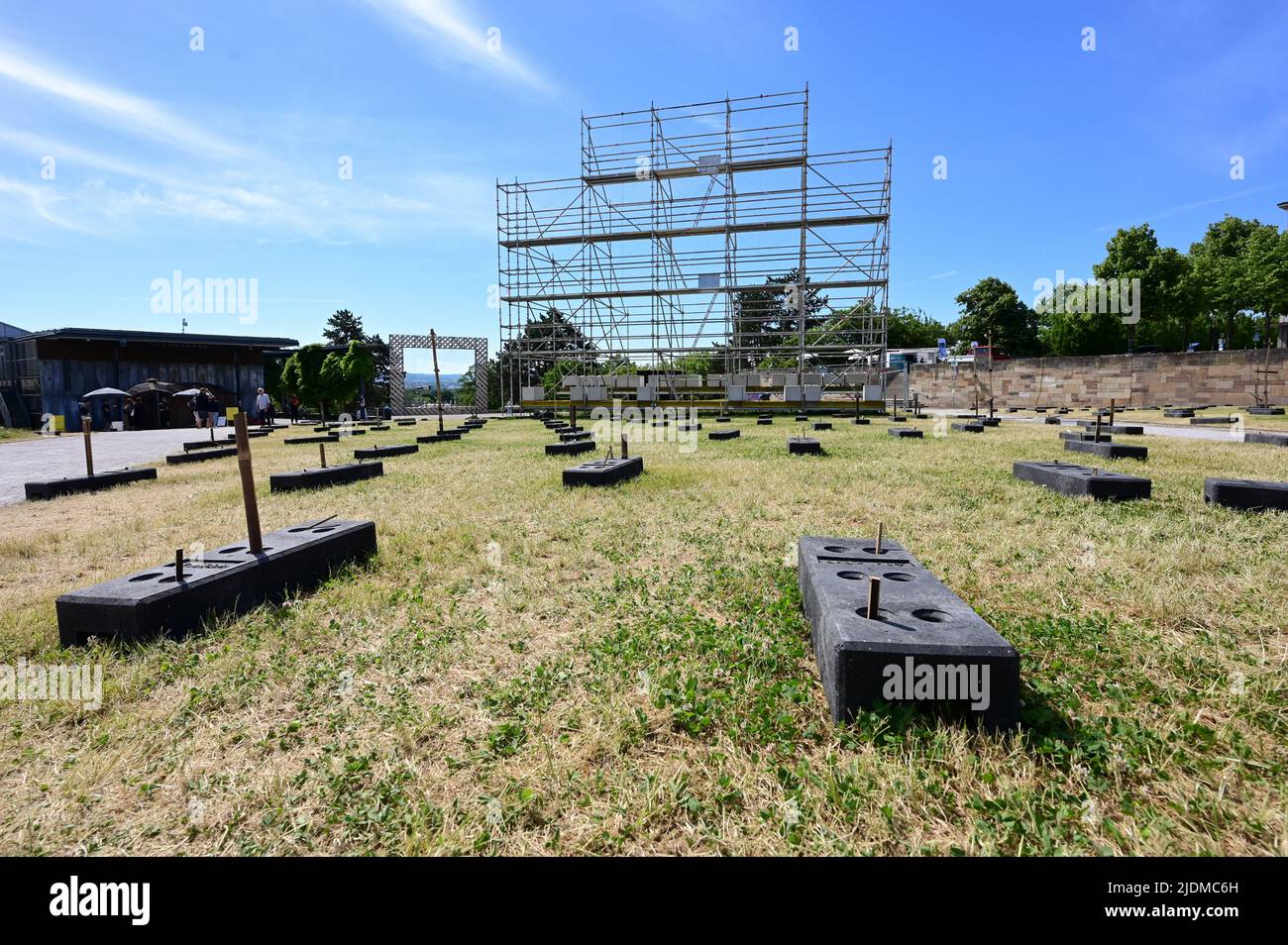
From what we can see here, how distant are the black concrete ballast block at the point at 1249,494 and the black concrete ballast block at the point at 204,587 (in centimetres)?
779

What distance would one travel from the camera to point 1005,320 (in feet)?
167

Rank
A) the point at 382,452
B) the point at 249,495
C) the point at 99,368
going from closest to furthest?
the point at 249,495
the point at 382,452
the point at 99,368

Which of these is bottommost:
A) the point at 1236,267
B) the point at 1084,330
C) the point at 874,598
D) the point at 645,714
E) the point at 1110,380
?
the point at 645,714

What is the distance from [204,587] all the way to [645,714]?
264cm

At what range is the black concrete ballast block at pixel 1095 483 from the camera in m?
6.09

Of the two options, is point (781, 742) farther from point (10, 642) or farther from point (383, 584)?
point (10, 642)

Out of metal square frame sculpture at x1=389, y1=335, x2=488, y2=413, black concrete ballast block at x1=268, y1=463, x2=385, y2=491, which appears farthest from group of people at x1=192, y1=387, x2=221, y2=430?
black concrete ballast block at x1=268, y1=463, x2=385, y2=491

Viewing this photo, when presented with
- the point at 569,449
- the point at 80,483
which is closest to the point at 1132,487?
the point at 569,449

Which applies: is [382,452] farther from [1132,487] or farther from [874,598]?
[1132,487]

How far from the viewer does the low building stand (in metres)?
29.0

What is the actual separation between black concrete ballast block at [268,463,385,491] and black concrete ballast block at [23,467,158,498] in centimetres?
245

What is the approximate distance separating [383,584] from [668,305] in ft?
90.4
